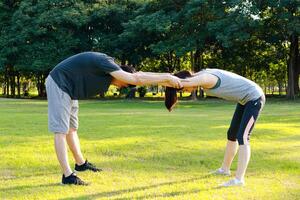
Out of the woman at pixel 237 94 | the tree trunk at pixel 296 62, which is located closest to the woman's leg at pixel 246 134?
the woman at pixel 237 94

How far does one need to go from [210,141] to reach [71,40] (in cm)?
3538

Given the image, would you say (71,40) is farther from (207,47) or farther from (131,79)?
(131,79)

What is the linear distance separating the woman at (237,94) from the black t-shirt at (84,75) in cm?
96

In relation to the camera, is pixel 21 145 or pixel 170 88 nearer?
pixel 170 88

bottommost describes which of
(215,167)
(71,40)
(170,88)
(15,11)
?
(215,167)

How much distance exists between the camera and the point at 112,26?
1896 inches

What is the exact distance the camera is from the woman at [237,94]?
22.4 feet

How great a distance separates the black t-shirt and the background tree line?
102 ft

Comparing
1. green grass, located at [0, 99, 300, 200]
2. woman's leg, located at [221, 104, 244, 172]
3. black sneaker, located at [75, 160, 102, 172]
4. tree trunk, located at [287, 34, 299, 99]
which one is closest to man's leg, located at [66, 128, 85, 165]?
black sneaker, located at [75, 160, 102, 172]

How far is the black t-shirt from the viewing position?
278 inches

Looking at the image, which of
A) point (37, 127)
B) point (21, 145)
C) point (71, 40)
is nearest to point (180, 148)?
point (21, 145)

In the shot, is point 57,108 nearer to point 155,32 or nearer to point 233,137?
point 233,137

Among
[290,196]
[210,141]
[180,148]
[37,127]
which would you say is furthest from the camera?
[37,127]

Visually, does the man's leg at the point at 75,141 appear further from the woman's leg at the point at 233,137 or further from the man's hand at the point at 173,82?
the woman's leg at the point at 233,137
